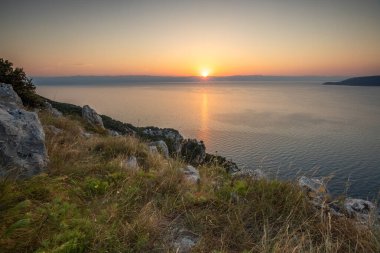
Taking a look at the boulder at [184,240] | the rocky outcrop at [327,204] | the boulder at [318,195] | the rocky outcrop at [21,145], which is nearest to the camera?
the boulder at [184,240]

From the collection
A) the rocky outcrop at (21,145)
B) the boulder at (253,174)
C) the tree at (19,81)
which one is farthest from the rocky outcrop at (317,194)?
the tree at (19,81)

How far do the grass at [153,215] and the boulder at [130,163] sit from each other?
0.93 ft

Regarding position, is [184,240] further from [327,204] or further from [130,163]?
[130,163]

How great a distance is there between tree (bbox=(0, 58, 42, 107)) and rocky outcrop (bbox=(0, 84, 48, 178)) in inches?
367

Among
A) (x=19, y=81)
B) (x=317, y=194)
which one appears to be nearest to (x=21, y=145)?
(x=317, y=194)

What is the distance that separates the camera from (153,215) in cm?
417

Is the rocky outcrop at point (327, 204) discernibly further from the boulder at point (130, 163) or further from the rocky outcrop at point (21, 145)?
the rocky outcrop at point (21, 145)

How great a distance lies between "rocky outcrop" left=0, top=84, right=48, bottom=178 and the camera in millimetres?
4830

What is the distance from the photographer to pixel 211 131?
75.4m

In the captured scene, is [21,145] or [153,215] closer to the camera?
[153,215]

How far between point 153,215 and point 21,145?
10.2 ft

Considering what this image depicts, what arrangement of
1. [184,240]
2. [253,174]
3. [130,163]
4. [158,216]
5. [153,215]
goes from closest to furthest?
[184,240] → [153,215] → [158,216] → [253,174] → [130,163]

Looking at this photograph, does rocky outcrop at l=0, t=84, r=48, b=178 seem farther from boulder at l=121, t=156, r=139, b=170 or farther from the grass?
boulder at l=121, t=156, r=139, b=170

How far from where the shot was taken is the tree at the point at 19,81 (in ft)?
44.1
